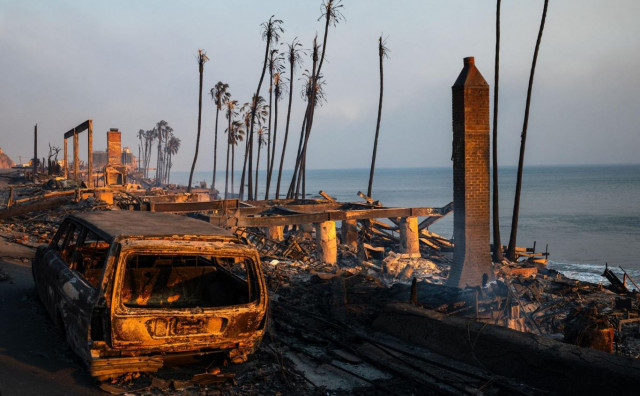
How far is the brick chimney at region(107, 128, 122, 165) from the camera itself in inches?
1495

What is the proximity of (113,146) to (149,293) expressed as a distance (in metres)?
35.0

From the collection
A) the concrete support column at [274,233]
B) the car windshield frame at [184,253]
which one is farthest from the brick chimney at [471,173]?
the concrete support column at [274,233]

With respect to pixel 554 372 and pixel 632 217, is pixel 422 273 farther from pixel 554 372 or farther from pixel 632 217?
pixel 632 217

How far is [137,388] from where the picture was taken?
550 cm

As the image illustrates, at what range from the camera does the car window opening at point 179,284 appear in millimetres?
6781

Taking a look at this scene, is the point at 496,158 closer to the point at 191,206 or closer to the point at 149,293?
the point at 191,206

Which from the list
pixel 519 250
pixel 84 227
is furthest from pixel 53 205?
pixel 519 250

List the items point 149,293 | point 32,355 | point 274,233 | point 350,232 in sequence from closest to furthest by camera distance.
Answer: point 32,355
point 149,293
point 274,233
point 350,232

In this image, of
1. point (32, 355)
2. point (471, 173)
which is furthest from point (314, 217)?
point (32, 355)

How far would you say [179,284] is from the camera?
7055 millimetres

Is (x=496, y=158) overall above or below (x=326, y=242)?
above

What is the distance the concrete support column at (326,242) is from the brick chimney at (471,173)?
597cm

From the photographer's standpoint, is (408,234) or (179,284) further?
(408,234)

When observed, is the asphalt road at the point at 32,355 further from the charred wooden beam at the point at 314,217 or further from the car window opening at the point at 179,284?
the charred wooden beam at the point at 314,217
